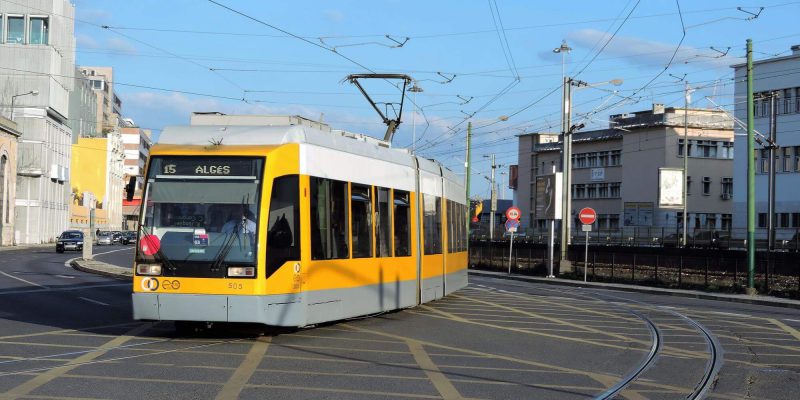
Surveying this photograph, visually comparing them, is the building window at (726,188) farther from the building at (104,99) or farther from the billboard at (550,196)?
the building at (104,99)

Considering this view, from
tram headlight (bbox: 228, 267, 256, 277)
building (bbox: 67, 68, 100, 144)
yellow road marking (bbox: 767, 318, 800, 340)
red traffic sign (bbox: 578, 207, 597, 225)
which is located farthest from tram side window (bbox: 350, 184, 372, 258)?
building (bbox: 67, 68, 100, 144)

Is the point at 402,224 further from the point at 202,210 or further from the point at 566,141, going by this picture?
the point at 566,141

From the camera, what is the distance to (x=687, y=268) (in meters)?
39.8

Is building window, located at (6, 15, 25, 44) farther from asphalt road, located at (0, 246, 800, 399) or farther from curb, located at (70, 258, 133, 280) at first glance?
asphalt road, located at (0, 246, 800, 399)

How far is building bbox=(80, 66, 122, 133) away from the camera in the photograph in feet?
482

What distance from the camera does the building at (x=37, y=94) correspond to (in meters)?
86.3

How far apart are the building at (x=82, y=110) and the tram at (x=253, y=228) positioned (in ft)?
318

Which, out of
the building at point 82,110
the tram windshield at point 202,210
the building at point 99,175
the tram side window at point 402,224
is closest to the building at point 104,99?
the building at point 82,110

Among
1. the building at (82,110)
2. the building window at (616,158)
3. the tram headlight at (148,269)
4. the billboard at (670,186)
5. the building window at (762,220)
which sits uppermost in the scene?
the building at (82,110)

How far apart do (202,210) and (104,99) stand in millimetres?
154323

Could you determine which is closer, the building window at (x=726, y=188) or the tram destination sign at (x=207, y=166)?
the tram destination sign at (x=207, y=166)

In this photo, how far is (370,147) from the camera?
1725 centimetres

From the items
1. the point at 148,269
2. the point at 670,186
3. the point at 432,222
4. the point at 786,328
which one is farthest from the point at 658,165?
the point at 148,269

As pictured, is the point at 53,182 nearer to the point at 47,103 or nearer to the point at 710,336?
the point at 47,103
